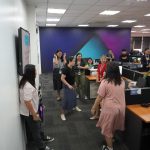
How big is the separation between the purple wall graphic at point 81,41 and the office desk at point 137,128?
8.54 m

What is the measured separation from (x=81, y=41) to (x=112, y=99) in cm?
889

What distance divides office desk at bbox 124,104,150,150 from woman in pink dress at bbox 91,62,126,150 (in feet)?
0.58

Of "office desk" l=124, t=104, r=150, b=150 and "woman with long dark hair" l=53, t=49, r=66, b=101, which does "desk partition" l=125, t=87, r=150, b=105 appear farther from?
"woman with long dark hair" l=53, t=49, r=66, b=101

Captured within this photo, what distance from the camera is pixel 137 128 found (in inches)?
106

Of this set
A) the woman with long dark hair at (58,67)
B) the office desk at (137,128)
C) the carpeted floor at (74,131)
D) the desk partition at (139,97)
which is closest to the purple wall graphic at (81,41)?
the woman with long dark hair at (58,67)

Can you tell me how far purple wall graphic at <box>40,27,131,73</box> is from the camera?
10898 mm

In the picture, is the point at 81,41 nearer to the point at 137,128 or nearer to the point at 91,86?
the point at 91,86

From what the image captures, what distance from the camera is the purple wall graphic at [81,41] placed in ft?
35.8

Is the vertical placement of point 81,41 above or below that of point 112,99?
above

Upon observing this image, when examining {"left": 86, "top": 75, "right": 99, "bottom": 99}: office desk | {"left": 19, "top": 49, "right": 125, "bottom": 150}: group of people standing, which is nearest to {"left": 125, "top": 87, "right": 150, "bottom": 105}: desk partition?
{"left": 19, "top": 49, "right": 125, "bottom": 150}: group of people standing

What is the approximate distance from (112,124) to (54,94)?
393 cm

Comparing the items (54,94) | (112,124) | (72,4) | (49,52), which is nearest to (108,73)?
(112,124)

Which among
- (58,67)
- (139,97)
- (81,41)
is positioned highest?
(81,41)

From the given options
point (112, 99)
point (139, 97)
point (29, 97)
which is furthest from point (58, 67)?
point (29, 97)
